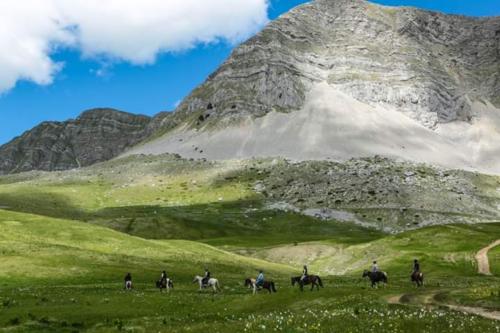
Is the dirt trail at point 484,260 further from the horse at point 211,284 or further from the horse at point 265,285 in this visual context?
the horse at point 211,284

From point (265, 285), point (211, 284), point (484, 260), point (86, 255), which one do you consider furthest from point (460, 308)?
point (484, 260)

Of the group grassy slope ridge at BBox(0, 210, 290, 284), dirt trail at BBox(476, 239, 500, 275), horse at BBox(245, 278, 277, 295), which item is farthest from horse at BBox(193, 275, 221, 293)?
dirt trail at BBox(476, 239, 500, 275)

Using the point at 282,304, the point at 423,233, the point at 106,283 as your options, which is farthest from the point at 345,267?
the point at 282,304

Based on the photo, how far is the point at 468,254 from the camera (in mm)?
99375

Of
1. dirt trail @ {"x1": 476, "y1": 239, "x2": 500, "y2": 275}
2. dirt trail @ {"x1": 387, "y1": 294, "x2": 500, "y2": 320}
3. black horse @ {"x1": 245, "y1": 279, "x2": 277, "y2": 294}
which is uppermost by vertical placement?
dirt trail @ {"x1": 476, "y1": 239, "x2": 500, "y2": 275}

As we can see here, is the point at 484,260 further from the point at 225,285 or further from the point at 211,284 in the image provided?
the point at 211,284

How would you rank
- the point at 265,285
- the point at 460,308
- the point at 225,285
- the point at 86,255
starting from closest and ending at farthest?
the point at 460,308, the point at 265,285, the point at 225,285, the point at 86,255

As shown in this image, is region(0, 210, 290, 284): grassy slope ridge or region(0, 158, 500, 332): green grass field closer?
region(0, 158, 500, 332): green grass field

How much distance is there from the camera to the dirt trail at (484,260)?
283 feet

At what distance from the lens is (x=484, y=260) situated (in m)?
92.6

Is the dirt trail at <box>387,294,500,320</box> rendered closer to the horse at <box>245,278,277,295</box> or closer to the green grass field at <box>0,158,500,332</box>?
the green grass field at <box>0,158,500,332</box>

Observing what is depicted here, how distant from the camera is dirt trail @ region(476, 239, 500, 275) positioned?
86294mm

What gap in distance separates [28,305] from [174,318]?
13.4 metres

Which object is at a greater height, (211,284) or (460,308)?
(211,284)
